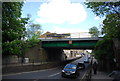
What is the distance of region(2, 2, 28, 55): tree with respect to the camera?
736 inches

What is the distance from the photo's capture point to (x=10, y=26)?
1981 centimetres

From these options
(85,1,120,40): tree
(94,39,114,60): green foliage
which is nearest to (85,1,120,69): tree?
(85,1,120,40): tree

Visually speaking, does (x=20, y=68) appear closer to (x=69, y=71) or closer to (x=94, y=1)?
(x=69, y=71)

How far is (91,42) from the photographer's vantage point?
35000 mm

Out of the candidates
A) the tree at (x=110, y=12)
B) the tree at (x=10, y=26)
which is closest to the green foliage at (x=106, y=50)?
the tree at (x=110, y=12)

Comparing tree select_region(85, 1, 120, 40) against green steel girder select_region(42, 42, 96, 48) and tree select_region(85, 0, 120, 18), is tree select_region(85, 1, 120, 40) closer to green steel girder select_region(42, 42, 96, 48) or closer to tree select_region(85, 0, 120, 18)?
tree select_region(85, 0, 120, 18)

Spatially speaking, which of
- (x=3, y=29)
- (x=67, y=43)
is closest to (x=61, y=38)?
(x=67, y=43)

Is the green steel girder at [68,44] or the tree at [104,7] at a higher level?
the tree at [104,7]

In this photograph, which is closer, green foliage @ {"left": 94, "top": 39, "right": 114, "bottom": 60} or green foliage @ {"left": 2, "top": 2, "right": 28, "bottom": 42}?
green foliage @ {"left": 2, "top": 2, "right": 28, "bottom": 42}

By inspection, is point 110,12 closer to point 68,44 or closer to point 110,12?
point 110,12

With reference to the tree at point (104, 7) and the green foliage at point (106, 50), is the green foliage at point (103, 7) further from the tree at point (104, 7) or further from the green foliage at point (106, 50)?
the green foliage at point (106, 50)

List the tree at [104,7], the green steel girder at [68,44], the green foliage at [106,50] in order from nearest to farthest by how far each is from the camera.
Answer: the tree at [104,7]
the green foliage at [106,50]
the green steel girder at [68,44]

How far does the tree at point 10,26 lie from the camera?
18688 mm

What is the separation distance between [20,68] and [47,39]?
17335 mm
